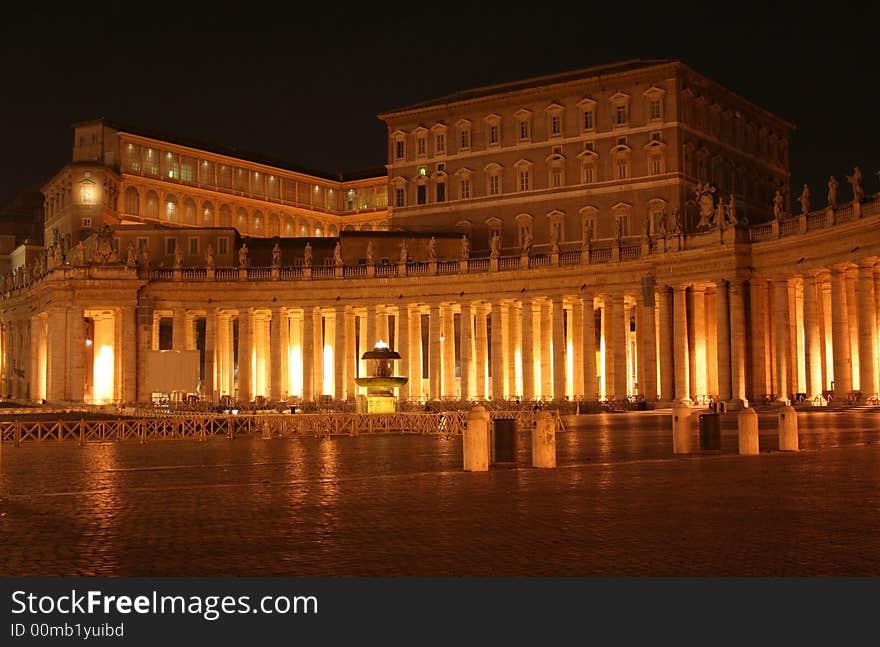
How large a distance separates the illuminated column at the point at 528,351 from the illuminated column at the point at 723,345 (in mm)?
18825

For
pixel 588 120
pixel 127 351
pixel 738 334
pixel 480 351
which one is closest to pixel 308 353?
pixel 480 351

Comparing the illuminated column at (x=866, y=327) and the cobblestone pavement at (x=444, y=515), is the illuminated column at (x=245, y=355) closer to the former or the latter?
the illuminated column at (x=866, y=327)

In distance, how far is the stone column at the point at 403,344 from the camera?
97.1 metres

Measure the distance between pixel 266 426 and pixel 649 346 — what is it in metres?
40.1

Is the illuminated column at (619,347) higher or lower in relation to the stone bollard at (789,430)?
higher

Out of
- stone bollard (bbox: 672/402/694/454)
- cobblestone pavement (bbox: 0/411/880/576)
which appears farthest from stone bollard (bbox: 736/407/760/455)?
stone bollard (bbox: 672/402/694/454)

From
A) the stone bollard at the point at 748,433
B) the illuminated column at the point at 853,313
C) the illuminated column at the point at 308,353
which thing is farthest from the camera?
the illuminated column at the point at 308,353

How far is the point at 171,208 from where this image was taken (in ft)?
449

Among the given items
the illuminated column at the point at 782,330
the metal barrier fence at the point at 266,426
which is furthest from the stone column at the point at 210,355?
the illuminated column at the point at 782,330

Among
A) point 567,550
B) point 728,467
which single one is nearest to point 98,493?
point 567,550

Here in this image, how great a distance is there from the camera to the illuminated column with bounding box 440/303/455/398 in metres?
97.1

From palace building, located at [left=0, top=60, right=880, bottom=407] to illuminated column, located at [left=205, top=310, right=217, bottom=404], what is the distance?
0.21 metres

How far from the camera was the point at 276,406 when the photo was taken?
91188 mm

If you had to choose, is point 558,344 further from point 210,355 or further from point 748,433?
point 748,433
